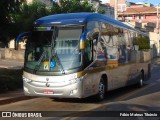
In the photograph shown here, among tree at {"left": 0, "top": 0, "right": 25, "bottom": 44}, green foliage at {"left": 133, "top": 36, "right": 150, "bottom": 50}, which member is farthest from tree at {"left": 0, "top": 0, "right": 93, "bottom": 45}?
green foliage at {"left": 133, "top": 36, "right": 150, "bottom": 50}

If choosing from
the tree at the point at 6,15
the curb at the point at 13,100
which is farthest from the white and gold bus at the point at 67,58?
the tree at the point at 6,15

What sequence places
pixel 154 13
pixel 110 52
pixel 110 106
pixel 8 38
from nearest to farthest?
pixel 110 106 < pixel 110 52 < pixel 8 38 < pixel 154 13

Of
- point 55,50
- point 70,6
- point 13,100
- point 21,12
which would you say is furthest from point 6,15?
point 70,6

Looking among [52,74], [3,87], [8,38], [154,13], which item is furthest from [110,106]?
[154,13]

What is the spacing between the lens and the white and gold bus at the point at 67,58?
43.7 ft

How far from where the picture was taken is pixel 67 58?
44.0 ft

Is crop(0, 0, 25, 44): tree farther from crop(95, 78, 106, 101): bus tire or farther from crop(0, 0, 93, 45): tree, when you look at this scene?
crop(95, 78, 106, 101): bus tire

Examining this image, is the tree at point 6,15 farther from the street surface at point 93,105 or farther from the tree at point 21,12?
the street surface at point 93,105

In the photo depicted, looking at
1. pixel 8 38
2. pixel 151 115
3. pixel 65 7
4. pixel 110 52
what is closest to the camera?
pixel 151 115

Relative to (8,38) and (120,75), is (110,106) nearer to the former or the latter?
(120,75)

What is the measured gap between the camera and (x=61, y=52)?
13531mm

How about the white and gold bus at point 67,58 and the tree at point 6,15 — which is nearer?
the white and gold bus at point 67,58

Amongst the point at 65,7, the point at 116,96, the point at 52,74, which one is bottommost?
the point at 116,96

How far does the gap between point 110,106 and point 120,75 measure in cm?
410
